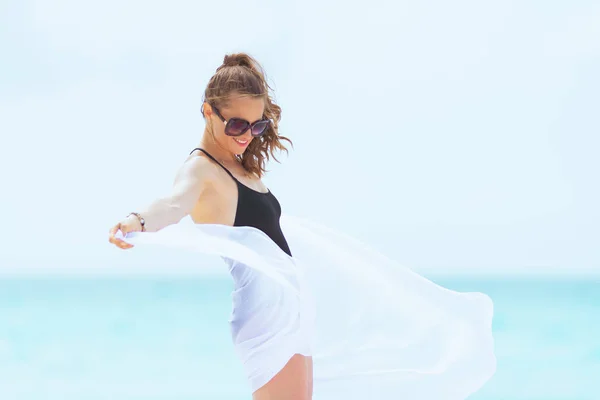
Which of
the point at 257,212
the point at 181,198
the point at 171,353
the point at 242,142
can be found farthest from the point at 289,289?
the point at 171,353

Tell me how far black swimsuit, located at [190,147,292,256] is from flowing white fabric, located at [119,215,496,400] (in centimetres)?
27

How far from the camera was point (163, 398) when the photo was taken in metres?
8.52

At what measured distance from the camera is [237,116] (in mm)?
2895

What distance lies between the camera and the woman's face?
9.48 ft

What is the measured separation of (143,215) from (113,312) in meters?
16.9

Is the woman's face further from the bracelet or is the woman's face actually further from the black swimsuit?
the bracelet

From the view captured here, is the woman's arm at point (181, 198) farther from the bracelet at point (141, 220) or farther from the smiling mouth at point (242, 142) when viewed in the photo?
the smiling mouth at point (242, 142)

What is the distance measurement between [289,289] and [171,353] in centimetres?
937

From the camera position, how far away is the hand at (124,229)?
7.43ft

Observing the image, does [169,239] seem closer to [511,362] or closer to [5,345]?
[511,362]

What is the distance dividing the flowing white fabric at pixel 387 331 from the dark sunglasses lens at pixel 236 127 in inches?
25.5

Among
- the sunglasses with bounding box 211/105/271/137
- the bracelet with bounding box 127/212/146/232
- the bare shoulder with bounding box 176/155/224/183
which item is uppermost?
the sunglasses with bounding box 211/105/271/137

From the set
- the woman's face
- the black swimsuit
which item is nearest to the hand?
the black swimsuit

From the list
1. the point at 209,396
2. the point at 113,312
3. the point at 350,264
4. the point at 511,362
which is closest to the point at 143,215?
the point at 350,264
